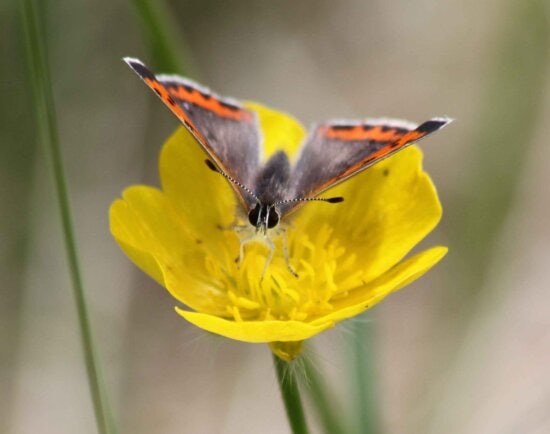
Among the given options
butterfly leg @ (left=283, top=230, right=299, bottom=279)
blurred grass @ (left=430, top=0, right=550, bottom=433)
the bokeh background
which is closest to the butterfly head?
butterfly leg @ (left=283, top=230, right=299, bottom=279)

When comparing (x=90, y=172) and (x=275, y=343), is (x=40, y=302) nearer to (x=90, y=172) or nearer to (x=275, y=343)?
(x=90, y=172)

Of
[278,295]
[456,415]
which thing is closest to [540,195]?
[456,415]

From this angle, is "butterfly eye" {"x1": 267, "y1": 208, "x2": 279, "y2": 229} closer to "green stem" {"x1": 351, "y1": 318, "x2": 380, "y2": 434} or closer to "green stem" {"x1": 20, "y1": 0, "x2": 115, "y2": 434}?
"green stem" {"x1": 351, "y1": 318, "x2": 380, "y2": 434}

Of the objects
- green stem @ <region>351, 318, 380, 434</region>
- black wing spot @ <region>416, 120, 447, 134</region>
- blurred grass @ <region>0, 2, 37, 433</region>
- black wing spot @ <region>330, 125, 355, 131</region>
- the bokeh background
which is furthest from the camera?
blurred grass @ <region>0, 2, 37, 433</region>

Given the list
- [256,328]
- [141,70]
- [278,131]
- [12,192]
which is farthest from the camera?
[12,192]

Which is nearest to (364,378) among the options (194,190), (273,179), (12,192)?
(273,179)

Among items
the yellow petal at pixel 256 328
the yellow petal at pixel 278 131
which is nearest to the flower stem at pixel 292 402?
the yellow petal at pixel 256 328

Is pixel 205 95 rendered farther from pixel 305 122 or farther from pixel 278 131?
pixel 305 122

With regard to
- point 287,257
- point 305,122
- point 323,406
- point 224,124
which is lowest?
point 323,406
